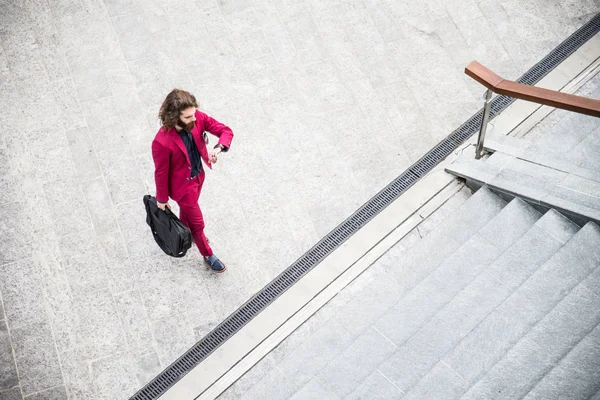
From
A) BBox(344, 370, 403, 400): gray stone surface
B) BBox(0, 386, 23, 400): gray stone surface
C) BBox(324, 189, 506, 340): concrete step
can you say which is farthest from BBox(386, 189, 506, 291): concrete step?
BBox(0, 386, 23, 400): gray stone surface

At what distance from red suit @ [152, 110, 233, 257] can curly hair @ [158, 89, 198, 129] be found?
0.12 metres

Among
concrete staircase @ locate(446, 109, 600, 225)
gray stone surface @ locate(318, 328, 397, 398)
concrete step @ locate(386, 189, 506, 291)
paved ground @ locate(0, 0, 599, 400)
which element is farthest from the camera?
paved ground @ locate(0, 0, 599, 400)

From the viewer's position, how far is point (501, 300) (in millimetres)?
4539

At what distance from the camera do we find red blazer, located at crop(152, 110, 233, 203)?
4453 millimetres

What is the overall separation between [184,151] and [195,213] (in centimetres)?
64

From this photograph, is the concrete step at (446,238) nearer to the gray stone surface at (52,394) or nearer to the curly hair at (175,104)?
the curly hair at (175,104)

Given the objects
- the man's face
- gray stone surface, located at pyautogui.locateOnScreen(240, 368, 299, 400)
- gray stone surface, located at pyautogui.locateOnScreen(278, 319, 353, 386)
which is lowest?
gray stone surface, located at pyautogui.locateOnScreen(240, 368, 299, 400)

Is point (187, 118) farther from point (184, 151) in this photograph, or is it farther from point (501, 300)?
point (501, 300)

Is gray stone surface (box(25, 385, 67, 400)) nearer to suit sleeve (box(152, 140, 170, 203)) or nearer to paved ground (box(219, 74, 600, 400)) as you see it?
paved ground (box(219, 74, 600, 400))

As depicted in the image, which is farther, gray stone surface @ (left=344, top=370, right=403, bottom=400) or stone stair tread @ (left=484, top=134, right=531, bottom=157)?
stone stair tread @ (left=484, top=134, right=531, bottom=157)

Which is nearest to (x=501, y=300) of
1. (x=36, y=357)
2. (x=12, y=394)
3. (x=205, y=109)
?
(x=205, y=109)

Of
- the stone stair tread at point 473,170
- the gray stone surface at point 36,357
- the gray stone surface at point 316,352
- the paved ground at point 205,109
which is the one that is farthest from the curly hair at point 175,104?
the stone stair tread at point 473,170

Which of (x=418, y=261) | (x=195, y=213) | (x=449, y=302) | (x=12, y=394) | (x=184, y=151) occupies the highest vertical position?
(x=184, y=151)

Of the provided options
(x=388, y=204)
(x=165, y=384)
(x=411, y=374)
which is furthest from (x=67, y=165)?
(x=411, y=374)
